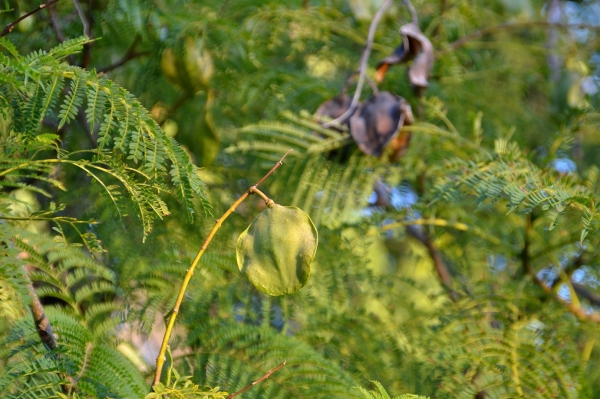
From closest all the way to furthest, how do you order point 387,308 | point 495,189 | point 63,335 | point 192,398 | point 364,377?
1. point 192,398
2. point 63,335
3. point 495,189
4. point 364,377
5. point 387,308

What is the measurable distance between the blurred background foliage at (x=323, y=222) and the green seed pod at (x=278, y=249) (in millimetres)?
176

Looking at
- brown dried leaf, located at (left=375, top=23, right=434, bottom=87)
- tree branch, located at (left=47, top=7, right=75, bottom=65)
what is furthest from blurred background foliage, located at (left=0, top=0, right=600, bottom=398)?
brown dried leaf, located at (left=375, top=23, right=434, bottom=87)

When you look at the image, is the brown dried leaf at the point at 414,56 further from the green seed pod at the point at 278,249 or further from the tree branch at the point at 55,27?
the green seed pod at the point at 278,249

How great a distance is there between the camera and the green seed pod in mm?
752


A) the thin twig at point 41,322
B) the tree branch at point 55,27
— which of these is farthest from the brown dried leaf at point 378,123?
the thin twig at point 41,322

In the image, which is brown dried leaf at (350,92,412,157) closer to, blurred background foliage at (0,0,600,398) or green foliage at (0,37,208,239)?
blurred background foliage at (0,0,600,398)

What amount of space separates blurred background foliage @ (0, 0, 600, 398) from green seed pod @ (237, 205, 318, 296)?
0.18 meters

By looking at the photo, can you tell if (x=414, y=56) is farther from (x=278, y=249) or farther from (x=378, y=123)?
(x=278, y=249)

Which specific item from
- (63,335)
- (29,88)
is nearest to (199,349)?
(63,335)

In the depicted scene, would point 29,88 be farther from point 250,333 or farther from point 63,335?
point 250,333

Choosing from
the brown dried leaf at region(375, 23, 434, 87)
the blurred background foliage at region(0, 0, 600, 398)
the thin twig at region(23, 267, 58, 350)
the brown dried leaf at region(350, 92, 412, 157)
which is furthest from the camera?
the brown dried leaf at region(375, 23, 434, 87)

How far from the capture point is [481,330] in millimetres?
1317

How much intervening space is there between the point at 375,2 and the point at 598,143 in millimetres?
1534

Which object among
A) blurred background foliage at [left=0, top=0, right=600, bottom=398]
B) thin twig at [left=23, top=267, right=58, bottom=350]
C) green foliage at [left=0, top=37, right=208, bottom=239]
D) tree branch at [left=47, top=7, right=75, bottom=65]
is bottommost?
blurred background foliage at [left=0, top=0, right=600, bottom=398]
